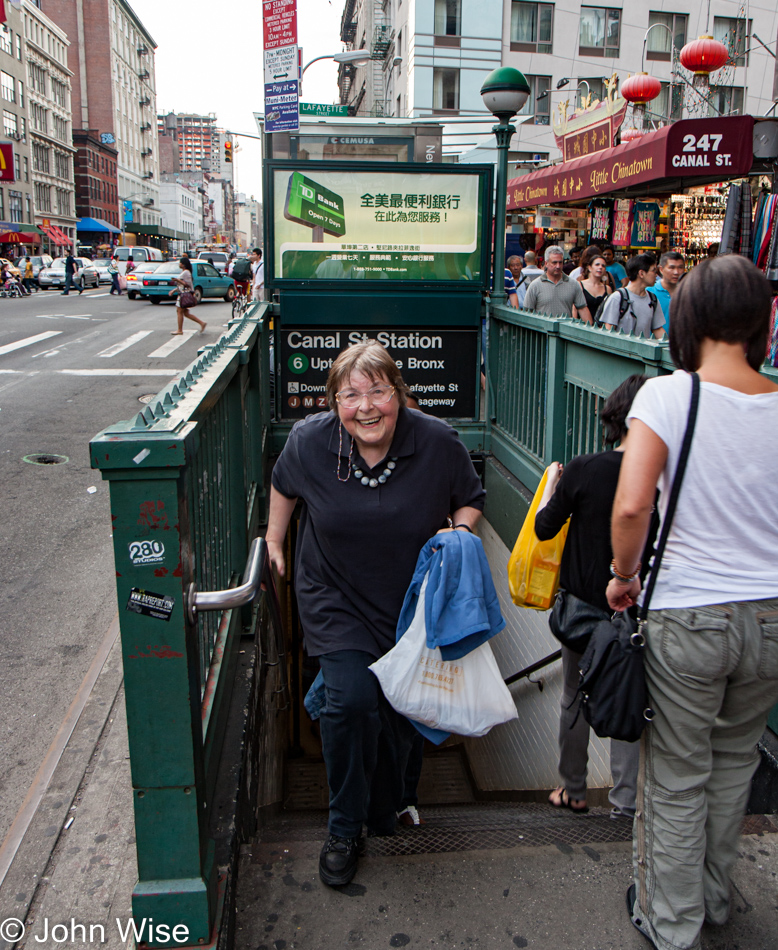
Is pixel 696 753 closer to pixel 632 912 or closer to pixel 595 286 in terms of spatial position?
pixel 632 912

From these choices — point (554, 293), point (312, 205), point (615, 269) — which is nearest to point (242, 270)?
point (615, 269)

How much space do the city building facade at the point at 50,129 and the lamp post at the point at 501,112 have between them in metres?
73.2

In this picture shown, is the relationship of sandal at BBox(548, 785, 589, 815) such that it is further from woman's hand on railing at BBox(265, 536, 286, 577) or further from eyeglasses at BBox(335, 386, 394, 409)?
eyeglasses at BBox(335, 386, 394, 409)

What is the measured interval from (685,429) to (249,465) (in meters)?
3.32

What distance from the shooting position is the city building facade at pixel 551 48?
135ft

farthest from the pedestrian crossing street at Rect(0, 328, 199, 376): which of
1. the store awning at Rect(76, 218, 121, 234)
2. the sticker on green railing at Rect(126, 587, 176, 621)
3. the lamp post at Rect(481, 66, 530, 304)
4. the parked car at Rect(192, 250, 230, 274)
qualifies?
the store awning at Rect(76, 218, 121, 234)

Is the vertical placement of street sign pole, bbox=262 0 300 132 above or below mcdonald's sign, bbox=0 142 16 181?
below

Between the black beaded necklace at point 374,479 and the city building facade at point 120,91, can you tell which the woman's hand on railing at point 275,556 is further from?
the city building facade at point 120,91

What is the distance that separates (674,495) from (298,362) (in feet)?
16.9

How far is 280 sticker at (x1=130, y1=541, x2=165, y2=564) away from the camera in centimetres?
200

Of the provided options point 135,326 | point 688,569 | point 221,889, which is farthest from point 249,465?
point 135,326

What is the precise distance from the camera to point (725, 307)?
2086mm

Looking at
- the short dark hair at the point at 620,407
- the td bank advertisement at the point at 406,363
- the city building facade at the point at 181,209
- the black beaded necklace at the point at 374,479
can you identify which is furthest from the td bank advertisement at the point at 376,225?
the city building facade at the point at 181,209

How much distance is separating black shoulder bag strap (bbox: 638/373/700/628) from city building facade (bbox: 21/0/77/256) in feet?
256
